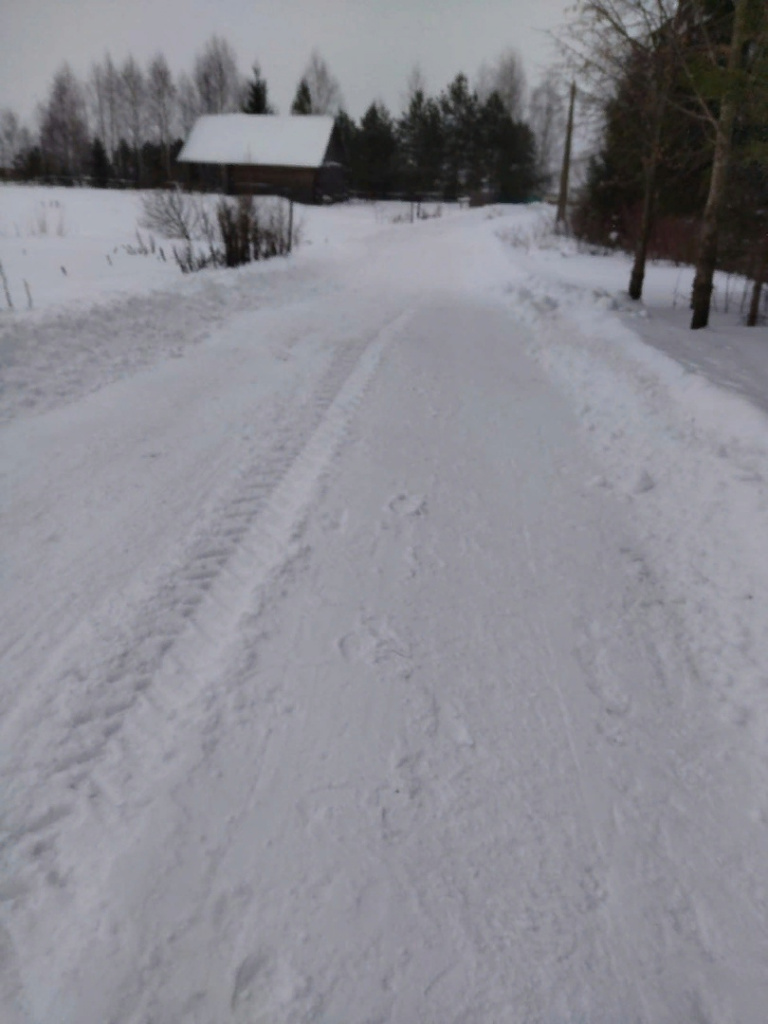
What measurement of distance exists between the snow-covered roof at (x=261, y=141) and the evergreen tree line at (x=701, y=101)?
3242 cm

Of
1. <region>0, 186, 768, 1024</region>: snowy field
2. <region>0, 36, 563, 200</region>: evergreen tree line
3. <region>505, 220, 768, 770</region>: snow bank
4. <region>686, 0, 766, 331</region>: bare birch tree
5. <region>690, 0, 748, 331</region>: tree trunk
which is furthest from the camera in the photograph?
<region>0, 36, 563, 200</region>: evergreen tree line

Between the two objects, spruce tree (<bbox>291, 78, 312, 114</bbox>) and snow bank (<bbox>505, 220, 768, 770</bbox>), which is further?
spruce tree (<bbox>291, 78, 312, 114</bbox>)

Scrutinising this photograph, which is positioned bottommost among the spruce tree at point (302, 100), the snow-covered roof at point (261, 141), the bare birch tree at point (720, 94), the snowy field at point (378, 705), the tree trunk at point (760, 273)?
the snowy field at point (378, 705)

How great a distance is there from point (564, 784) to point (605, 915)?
18.1 inches

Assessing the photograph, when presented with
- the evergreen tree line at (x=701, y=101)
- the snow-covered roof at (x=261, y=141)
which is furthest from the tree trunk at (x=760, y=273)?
the snow-covered roof at (x=261, y=141)

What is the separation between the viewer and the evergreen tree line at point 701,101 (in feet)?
28.2

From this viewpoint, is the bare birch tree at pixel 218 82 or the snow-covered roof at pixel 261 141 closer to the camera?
the snow-covered roof at pixel 261 141

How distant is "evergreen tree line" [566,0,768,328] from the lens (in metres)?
8.60

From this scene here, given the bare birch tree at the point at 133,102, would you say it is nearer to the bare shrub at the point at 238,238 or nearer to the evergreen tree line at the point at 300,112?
the evergreen tree line at the point at 300,112

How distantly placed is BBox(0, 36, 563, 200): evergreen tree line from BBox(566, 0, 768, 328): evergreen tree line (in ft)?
138

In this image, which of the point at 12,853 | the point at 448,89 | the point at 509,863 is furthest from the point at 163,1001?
the point at 448,89

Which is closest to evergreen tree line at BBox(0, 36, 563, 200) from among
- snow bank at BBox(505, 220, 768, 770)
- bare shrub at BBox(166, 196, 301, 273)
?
bare shrub at BBox(166, 196, 301, 273)

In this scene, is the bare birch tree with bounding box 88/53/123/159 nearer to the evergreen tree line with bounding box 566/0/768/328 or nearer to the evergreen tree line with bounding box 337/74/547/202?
the evergreen tree line with bounding box 337/74/547/202

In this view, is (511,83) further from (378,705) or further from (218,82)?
(378,705)
